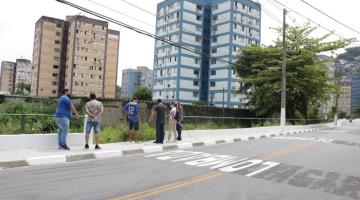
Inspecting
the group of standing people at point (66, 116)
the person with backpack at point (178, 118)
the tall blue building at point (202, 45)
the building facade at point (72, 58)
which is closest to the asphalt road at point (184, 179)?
the group of standing people at point (66, 116)

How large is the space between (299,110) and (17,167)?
130ft

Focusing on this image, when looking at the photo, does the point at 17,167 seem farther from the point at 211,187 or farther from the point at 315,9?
the point at 315,9

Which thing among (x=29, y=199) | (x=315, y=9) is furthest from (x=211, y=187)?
(x=315, y=9)

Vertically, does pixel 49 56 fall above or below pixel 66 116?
above

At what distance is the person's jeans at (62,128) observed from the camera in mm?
12477

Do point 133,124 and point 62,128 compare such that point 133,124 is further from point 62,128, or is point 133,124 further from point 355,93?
point 355,93

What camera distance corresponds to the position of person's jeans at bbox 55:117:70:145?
1248 cm

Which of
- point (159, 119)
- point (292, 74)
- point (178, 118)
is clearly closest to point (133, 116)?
point (159, 119)

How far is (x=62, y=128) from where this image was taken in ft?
41.1

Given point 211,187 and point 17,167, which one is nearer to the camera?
point 211,187

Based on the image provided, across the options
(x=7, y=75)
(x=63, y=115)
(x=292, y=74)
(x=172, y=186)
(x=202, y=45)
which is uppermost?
(x=202, y=45)

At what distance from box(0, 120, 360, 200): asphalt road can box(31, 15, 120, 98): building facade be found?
Result: 93902 mm

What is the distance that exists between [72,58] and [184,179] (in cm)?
9887

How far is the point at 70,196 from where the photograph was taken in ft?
22.0
